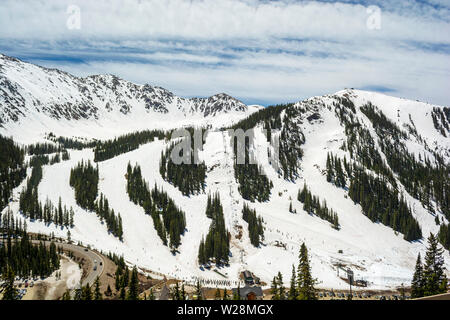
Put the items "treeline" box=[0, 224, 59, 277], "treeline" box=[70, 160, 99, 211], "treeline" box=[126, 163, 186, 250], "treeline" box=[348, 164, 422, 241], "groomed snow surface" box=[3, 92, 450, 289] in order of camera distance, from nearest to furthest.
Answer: "treeline" box=[0, 224, 59, 277], "groomed snow surface" box=[3, 92, 450, 289], "treeline" box=[126, 163, 186, 250], "treeline" box=[70, 160, 99, 211], "treeline" box=[348, 164, 422, 241]

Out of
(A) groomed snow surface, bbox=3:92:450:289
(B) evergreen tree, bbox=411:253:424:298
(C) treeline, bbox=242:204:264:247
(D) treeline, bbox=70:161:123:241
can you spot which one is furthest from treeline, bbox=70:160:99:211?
(B) evergreen tree, bbox=411:253:424:298

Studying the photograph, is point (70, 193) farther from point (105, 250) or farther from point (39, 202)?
point (105, 250)

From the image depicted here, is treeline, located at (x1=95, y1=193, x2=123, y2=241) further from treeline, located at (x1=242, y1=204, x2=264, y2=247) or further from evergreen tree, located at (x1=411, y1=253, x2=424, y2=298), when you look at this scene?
evergreen tree, located at (x1=411, y1=253, x2=424, y2=298)

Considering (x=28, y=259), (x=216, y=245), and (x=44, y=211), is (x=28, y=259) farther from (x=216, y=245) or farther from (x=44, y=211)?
(x=216, y=245)

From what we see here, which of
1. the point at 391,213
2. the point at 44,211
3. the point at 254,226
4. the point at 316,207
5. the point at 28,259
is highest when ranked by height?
the point at 44,211

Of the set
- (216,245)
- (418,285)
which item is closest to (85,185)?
(216,245)
